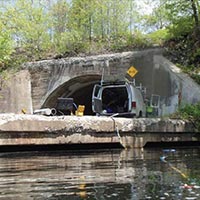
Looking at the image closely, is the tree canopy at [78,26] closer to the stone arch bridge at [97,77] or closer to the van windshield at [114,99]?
the stone arch bridge at [97,77]

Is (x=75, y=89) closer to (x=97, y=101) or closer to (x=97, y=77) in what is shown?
(x=97, y=77)

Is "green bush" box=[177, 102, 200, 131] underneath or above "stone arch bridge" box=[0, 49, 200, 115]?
underneath

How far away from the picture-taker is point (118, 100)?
18250 millimetres

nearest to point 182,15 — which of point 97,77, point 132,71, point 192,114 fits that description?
point 132,71

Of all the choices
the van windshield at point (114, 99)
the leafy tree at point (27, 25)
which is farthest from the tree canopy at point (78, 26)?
the van windshield at point (114, 99)

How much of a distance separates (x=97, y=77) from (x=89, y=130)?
11.0 metres

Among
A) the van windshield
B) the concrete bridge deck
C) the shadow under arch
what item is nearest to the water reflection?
the concrete bridge deck

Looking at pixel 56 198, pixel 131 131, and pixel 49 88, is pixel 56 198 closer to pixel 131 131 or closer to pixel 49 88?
pixel 131 131

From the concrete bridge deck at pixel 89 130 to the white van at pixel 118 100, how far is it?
2759mm

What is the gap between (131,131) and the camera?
44.1ft

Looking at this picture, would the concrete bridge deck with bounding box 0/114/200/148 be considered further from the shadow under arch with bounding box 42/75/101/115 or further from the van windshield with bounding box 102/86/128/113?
the shadow under arch with bounding box 42/75/101/115

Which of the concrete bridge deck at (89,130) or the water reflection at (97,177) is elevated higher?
the concrete bridge deck at (89,130)

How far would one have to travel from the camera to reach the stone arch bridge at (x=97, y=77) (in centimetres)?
1953

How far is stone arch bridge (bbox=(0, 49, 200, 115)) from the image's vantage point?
1953 centimetres
